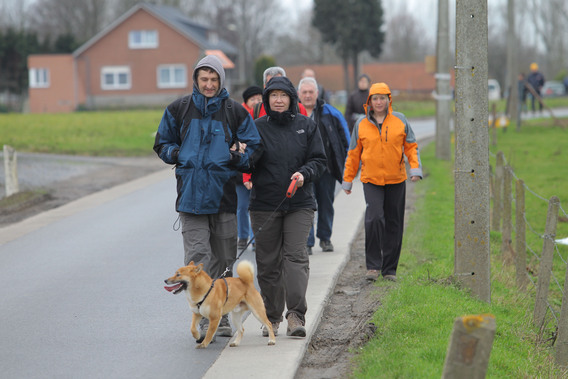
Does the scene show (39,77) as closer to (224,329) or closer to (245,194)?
(245,194)

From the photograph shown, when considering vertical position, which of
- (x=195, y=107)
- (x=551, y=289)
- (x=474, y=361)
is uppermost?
(x=195, y=107)

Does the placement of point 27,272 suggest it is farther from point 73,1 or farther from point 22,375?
point 73,1

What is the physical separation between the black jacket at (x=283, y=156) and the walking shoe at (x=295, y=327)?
0.84 metres

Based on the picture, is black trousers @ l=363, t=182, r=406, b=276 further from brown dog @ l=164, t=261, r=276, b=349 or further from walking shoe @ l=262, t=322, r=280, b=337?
brown dog @ l=164, t=261, r=276, b=349

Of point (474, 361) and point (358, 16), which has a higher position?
point (358, 16)

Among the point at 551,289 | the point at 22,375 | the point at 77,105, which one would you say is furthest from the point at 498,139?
the point at 77,105

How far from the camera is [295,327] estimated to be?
6.13 meters

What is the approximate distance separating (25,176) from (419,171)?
1290 centimetres

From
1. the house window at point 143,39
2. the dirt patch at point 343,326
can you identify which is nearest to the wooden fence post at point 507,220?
the dirt patch at point 343,326

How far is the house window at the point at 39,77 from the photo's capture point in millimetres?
67750

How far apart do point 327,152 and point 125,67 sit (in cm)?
6060

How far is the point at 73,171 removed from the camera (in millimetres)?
20156

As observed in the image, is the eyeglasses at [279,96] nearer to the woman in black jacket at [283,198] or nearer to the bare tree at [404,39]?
the woman in black jacket at [283,198]

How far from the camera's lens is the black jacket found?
6.20 meters
